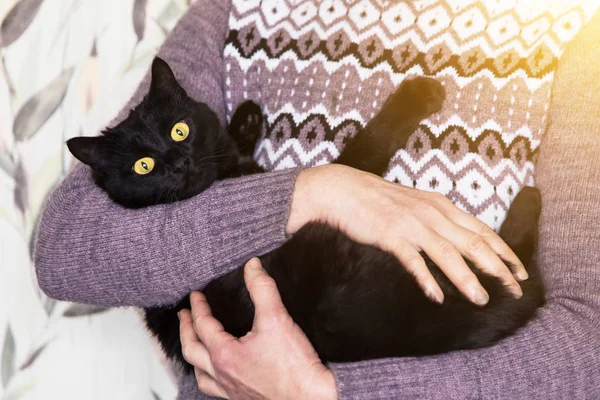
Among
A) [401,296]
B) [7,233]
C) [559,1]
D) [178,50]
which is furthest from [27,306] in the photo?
[559,1]

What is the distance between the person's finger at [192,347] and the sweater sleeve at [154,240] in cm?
6

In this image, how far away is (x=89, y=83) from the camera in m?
1.39

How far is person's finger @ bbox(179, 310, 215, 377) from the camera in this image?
1.00 metres

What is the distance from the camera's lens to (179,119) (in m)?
1.15

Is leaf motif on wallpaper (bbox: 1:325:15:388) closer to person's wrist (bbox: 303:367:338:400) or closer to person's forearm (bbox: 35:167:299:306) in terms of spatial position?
person's forearm (bbox: 35:167:299:306)

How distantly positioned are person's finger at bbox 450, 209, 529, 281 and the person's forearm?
34cm

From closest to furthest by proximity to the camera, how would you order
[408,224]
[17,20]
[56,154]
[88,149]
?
[408,224] → [88,149] → [17,20] → [56,154]

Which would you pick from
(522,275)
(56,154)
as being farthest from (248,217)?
(56,154)

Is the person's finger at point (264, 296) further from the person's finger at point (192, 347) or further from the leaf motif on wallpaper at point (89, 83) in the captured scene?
the leaf motif on wallpaper at point (89, 83)

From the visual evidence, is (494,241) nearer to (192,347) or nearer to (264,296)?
(264,296)

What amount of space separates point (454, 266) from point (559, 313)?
0.71 ft

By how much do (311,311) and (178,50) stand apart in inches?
29.1

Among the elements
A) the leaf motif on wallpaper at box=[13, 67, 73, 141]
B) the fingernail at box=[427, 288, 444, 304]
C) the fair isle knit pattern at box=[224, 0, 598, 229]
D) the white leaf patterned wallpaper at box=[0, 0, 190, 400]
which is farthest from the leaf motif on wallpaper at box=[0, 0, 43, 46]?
the fingernail at box=[427, 288, 444, 304]

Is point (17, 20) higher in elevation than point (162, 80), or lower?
higher
